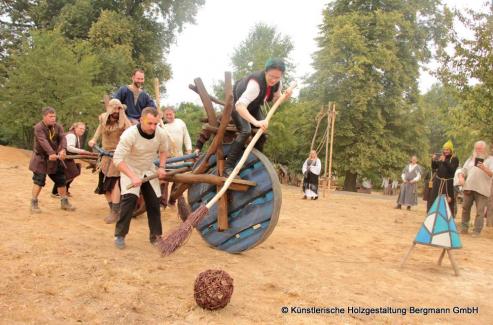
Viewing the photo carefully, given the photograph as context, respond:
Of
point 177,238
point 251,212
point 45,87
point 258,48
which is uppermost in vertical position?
point 258,48

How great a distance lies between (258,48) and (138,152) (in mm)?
30918

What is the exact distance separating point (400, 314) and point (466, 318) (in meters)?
0.60

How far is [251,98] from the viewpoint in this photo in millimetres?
4535

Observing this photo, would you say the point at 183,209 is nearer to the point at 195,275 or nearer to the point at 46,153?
the point at 195,275

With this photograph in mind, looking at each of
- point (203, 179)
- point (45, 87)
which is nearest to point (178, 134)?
point (203, 179)

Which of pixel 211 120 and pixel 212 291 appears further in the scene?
pixel 211 120

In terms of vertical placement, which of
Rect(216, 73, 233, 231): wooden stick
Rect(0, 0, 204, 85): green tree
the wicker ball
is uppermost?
Rect(0, 0, 204, 85): green tree

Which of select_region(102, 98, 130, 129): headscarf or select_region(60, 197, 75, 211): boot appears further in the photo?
select_region(60, 197, 75, 211): boot

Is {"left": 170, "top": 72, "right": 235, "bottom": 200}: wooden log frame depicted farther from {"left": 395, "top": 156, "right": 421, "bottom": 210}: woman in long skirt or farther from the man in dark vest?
{"left": 395, "top": 156, "right": 421, "bottom": 210}: woman in long skirt

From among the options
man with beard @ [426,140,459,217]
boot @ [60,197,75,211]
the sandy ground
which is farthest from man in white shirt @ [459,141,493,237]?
boot @ [60,197,75,211]

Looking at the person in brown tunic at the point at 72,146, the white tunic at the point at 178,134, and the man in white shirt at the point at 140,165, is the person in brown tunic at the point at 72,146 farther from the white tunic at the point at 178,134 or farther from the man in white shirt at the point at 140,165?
the man in white shirt at the point at 140,165

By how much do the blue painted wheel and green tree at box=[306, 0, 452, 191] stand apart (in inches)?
763

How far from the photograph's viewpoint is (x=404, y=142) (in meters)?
24.6

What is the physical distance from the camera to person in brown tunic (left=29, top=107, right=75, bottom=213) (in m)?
6.25
